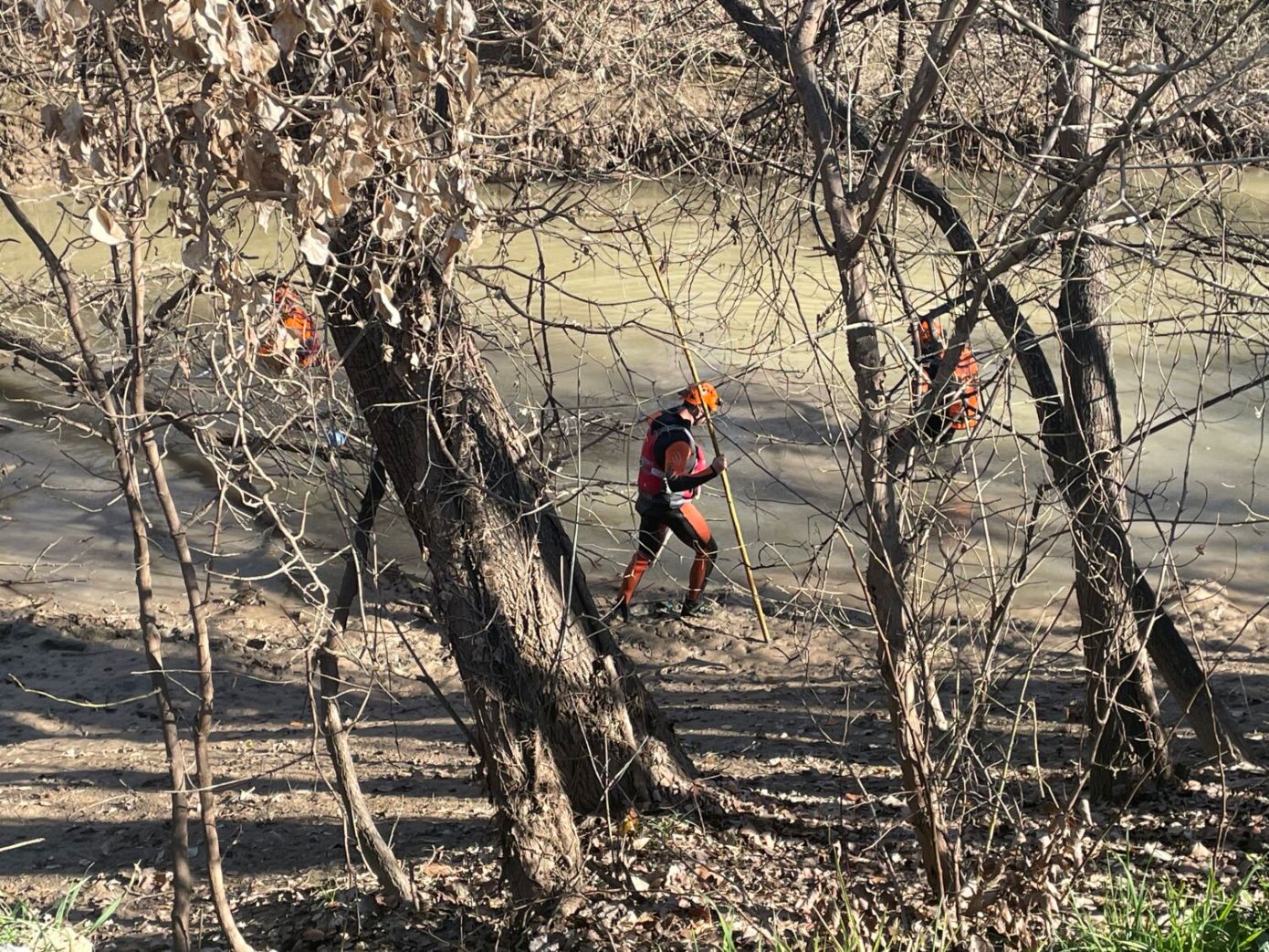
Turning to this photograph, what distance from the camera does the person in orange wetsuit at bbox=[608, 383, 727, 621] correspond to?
28.9ft

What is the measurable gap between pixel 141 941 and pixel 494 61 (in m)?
4.94

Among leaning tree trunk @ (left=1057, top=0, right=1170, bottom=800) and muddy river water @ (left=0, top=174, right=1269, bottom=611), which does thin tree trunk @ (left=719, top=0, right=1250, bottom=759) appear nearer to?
leaning tree trunk @ (left=1057, top=0, right=1170, bottom=800)

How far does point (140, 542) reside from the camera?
4223mm

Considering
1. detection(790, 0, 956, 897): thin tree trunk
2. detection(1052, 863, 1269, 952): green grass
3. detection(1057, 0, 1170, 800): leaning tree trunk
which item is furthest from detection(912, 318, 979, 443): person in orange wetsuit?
detection(1052, 863, 1269, 952): green grass

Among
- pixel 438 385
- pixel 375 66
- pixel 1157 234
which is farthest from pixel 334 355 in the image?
pixel 1157 234

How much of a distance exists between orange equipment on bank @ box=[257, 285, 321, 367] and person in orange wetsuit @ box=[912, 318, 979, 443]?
206cm

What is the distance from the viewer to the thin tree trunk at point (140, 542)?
159 inches

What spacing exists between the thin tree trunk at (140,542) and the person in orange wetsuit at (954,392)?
8.61 feet

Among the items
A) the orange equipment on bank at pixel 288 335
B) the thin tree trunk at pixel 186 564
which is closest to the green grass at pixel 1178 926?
the thin tree trunk at pixel 186 564

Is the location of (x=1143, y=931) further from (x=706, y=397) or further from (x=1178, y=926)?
(x=706, y=397)

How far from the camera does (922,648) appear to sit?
4180 millimetres

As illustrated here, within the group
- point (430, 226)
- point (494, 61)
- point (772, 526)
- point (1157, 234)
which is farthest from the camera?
point (772, 526)

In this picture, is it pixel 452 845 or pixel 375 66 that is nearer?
pixel 375 66

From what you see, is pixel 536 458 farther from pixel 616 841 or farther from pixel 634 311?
pixel 634 311
